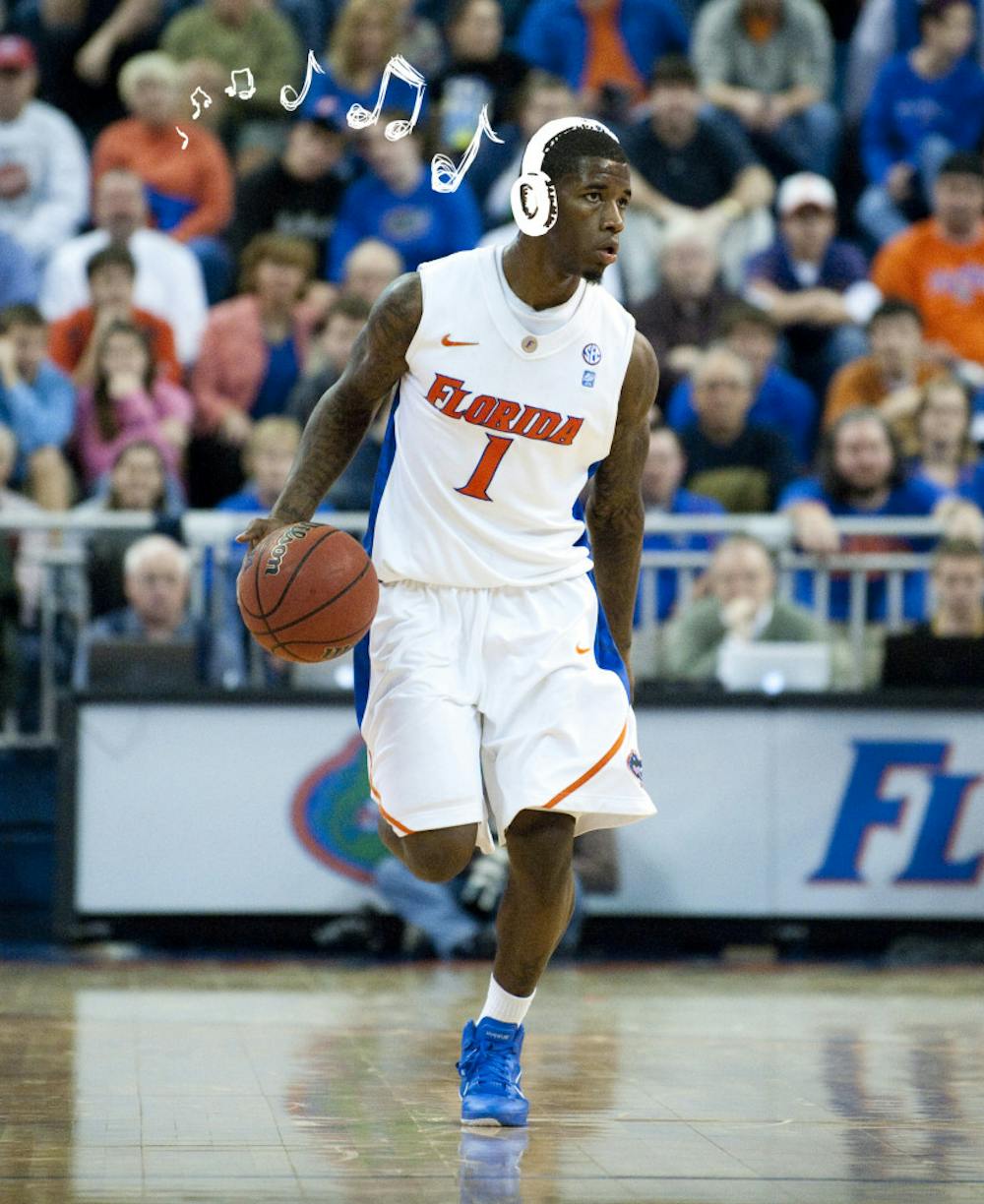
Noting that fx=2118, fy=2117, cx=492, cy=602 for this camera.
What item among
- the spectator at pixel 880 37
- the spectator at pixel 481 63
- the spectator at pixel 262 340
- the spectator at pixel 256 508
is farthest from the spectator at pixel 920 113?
the spectator at pixel 256 508

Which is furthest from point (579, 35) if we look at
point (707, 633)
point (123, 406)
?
point (707, 633)

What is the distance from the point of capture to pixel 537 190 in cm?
503

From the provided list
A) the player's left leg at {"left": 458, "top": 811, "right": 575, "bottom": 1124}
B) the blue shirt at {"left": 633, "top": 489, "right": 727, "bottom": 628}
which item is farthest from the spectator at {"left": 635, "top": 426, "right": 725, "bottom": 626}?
the player's left leg at {"left": 458, "top": 811, "right": 575, "bottom": 1124}

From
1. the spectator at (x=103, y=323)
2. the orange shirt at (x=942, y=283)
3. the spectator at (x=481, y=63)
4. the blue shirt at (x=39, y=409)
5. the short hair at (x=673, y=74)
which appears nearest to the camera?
the blue shirt at (x=39, y=409)

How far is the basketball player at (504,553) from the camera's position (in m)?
5.03

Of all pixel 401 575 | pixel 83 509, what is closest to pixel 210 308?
pixel 83 509

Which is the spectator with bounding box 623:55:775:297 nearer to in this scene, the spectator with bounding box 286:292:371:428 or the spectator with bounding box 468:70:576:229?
the spectator with bounding box 468:70:576:229

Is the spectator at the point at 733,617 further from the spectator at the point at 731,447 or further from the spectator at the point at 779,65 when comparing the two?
the spectator at the point at 779,65

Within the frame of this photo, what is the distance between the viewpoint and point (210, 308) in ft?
40.9

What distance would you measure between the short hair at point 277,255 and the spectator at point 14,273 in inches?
49.4

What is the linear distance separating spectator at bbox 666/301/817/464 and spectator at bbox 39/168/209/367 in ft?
9.15

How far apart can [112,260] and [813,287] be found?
13.8 feet

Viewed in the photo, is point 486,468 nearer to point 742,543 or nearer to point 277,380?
point 742,543

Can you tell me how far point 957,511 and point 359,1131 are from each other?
608cm
